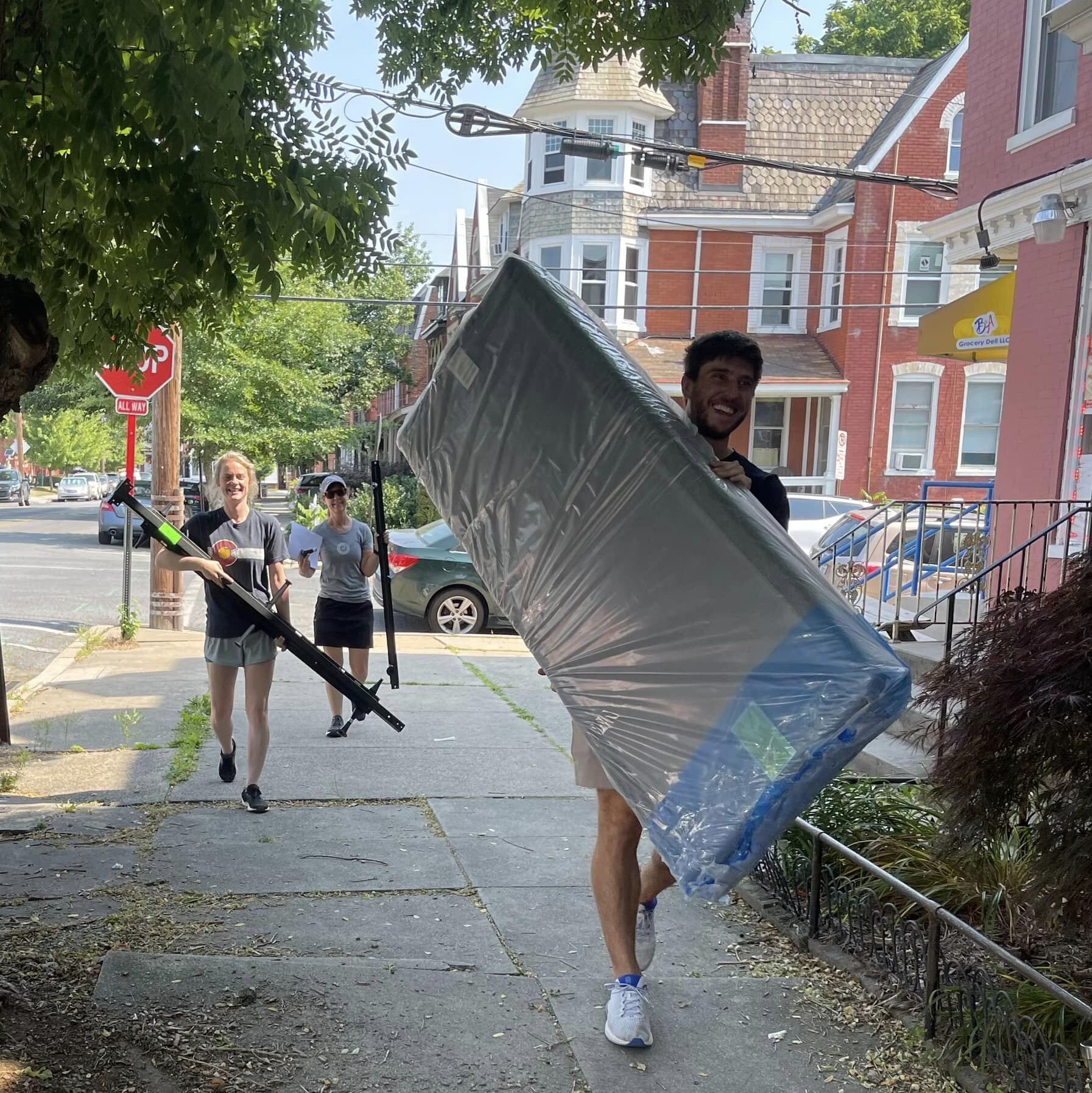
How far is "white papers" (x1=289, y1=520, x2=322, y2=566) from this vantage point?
726cm

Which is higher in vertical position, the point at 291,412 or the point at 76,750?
the point at 291,412

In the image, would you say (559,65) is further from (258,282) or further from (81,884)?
(81,884)

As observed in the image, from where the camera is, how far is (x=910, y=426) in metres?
24.0

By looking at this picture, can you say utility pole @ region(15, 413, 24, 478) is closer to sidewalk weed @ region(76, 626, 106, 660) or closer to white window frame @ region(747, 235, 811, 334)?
white window frame @ region(747, 235, 811, 334)

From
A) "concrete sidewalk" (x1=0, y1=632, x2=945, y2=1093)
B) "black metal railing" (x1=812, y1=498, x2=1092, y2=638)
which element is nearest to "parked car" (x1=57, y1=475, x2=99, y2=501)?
"black metal railing" (x1=812, y1=498, x2=1092, y2=638)

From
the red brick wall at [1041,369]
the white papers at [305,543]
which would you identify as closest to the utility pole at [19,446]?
the white papers at [305,543]

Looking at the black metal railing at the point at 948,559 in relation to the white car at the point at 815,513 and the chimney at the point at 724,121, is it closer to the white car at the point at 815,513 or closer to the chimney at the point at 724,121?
the white car at the point at 815,513

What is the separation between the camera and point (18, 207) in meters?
3.39

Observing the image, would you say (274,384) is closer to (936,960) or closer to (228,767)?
(228,767)

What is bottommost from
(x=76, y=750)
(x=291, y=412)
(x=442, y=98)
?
(x=76, y=750)

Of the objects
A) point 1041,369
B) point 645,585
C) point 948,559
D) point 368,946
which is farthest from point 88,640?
point 645,585

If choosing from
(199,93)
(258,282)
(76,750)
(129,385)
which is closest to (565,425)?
(258,282)

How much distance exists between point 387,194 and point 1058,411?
Answer: 6.88 metres

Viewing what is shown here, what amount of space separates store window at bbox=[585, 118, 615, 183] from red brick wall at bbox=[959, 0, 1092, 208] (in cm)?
1529
